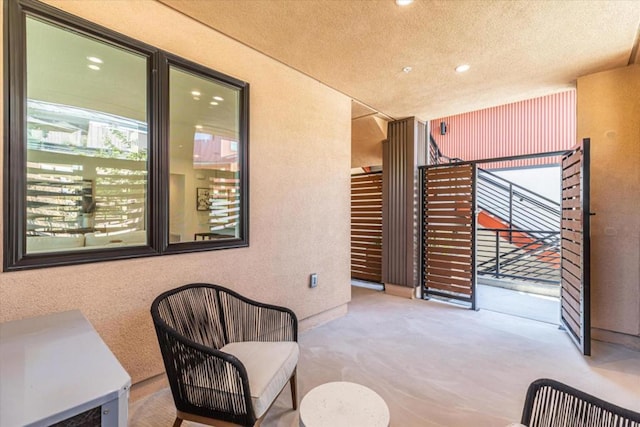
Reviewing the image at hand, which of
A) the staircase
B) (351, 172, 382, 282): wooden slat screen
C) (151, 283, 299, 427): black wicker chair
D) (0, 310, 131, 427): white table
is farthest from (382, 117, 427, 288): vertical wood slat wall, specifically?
(0, 310, 131, 427): white table

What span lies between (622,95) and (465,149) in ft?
23.2

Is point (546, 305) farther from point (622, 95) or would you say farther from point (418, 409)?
point (418, 409)

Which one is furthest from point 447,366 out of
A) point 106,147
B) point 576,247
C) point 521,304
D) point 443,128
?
point 443,128

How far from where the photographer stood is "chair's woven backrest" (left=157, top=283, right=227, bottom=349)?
1813 mm

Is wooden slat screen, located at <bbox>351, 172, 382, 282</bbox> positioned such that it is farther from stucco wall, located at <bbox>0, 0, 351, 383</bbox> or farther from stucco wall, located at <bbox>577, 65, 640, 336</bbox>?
stucco wall, located at <bbox>577, 65, 640, 336</bbox>

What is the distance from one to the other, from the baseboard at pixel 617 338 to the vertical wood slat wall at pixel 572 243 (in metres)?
0.25

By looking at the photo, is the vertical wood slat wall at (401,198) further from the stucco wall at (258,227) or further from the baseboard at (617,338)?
the baseboard at (617,338)

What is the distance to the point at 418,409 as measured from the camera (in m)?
1.96

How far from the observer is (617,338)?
296cm

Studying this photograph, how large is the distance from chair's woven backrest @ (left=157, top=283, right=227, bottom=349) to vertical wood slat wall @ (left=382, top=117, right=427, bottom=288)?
3260 mm

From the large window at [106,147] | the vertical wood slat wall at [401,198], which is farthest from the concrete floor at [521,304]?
the large window at [106,147]

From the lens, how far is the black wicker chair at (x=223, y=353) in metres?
1.42

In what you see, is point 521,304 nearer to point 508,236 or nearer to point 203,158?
point 508,236

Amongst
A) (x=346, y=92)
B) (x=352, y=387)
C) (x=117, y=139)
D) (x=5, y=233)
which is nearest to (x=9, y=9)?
(x=117, y=139)
